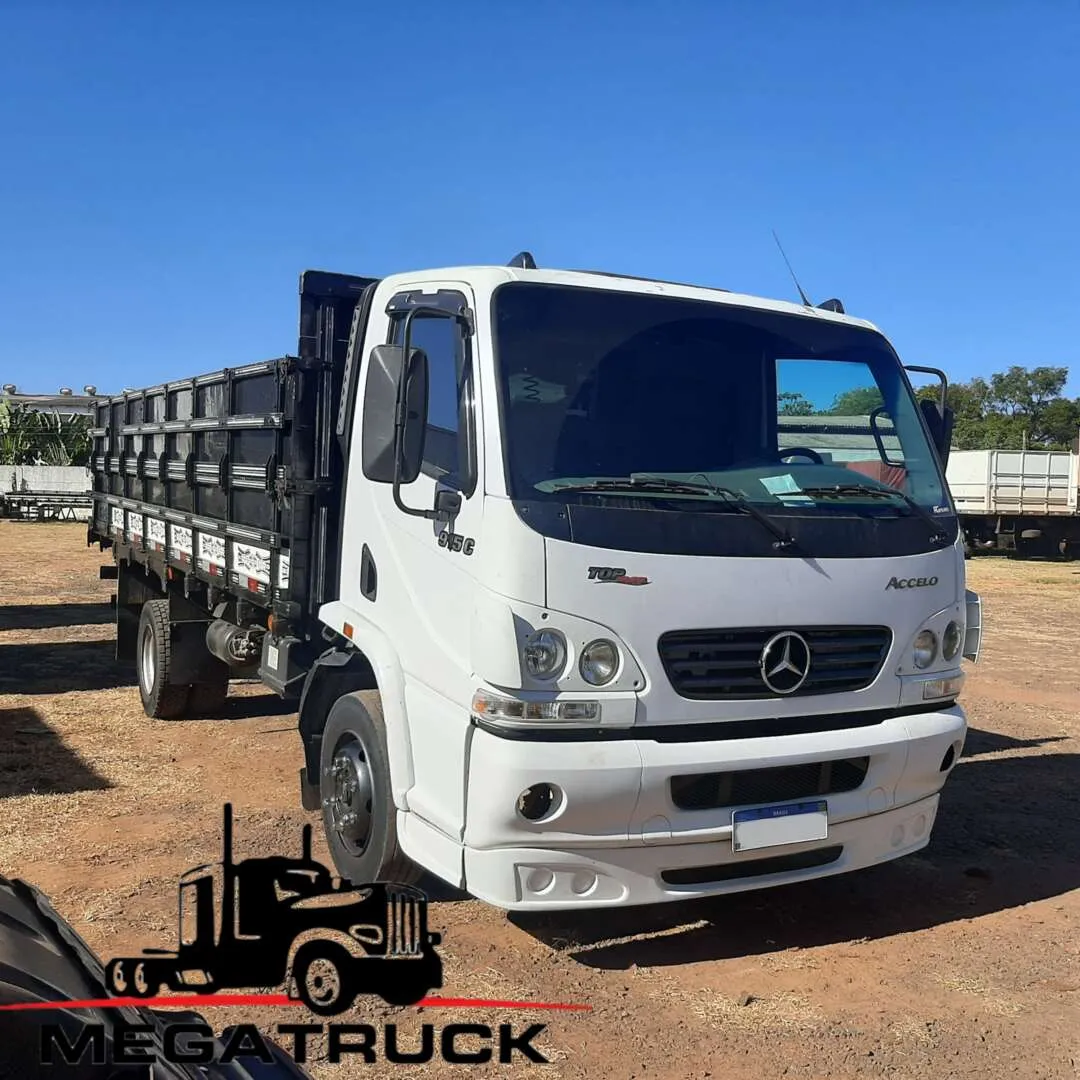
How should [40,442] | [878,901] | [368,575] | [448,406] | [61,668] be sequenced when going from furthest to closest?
1. [40,442]
2. [61,668]
3. [878,901]
4. [368,575]
5. [448,406]

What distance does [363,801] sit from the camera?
4.62 m

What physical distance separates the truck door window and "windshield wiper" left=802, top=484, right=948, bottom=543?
1.41 m

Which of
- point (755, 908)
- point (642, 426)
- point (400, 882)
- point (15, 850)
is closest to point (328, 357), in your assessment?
point (642, 426)

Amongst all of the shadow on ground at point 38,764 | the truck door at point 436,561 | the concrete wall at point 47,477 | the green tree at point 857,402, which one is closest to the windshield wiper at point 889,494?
the green tree at point 857,402

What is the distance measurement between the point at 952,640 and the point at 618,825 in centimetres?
175

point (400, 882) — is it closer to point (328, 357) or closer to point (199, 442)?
point (328, 357)

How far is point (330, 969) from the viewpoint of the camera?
164 inches

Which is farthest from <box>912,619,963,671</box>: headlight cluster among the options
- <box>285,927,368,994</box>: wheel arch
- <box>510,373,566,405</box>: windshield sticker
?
<box>285,927,368,994</box>: wheel arch

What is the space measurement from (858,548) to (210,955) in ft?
9.62

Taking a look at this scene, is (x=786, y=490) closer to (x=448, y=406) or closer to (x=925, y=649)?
(x=925, y=649)

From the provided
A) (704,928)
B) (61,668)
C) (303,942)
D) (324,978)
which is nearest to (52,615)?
(61,668)

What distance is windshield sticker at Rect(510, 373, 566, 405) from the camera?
409 centimetres

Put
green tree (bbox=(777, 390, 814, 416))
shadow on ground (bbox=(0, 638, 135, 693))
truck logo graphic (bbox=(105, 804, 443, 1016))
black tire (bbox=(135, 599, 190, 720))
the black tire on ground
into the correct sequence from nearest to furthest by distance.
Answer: truck logo graphic (bbox=(105, 804, 443, 1016)), green tree (bbox=(777, 390, 814, 416)), black tire (bbox=(135, 599, 190, 720)), the black tire on ground, shadow on ground (bbox=(0, 638, 135, 693))

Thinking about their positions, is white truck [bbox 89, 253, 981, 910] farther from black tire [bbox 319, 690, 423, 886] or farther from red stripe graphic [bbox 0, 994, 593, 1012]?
red stripe graphic [bbox 0, 994, 593, 1012]
